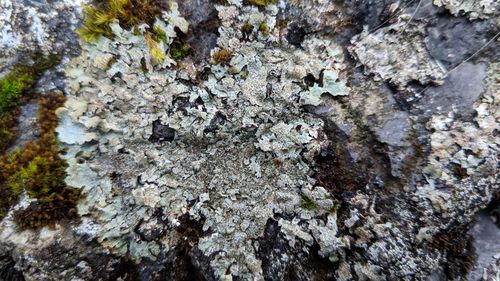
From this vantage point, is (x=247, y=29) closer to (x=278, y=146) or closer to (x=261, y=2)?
(x=261, y=2)

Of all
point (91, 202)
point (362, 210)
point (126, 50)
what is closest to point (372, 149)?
point (362, 210)

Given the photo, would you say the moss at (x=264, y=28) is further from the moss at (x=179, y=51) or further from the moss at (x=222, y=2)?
the moss at (x=179, y=51)

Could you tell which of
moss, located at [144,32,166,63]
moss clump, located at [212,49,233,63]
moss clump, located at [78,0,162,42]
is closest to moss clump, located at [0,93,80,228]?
moss clump, located at [78,0,162,42]

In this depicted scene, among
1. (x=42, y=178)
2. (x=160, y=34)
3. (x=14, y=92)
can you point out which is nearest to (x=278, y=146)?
(x=160, y=34)

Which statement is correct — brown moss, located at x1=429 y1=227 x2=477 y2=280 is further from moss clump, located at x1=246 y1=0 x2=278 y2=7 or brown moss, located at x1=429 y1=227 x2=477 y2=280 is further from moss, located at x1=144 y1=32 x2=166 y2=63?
moss, located at x1=144 y1=32 x2=166 y2=63

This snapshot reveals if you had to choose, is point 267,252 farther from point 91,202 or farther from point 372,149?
point 91,202
